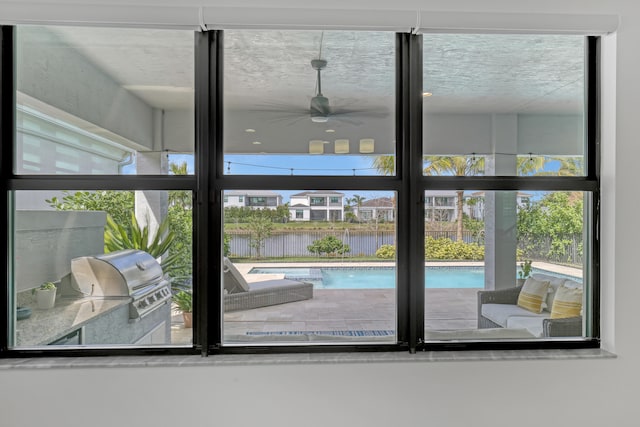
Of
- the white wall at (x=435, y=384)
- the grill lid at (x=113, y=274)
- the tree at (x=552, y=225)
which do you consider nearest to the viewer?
the white wall at (x=435, y=384)

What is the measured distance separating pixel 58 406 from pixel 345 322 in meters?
1.36

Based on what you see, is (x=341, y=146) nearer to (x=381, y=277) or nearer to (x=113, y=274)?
(x=381, y=277)

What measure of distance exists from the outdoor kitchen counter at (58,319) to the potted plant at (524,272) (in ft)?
6.66

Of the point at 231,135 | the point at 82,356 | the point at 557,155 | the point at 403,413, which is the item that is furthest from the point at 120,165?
the point at 557,155

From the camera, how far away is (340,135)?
1911 mm

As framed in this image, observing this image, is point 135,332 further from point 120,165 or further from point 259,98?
point 259,98

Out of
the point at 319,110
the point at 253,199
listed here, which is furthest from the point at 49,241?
the point at 319,110

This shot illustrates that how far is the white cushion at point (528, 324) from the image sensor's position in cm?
195

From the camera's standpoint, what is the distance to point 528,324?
6.46 feet

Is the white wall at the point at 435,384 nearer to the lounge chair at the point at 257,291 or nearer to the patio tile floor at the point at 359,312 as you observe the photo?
the patio tile floor at the point at 359,312

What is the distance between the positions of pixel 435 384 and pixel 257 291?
955mm

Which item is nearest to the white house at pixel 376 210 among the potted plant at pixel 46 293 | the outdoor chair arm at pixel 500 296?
the outdoor chair arm at pixel 500 296

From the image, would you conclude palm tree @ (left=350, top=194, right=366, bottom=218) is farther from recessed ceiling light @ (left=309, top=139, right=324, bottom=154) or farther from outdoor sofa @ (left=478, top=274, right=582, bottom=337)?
outdoor sofa @ (left=478, top=274, right=582, bottom=337)

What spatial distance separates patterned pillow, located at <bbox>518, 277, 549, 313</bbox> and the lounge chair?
3.53 ft
